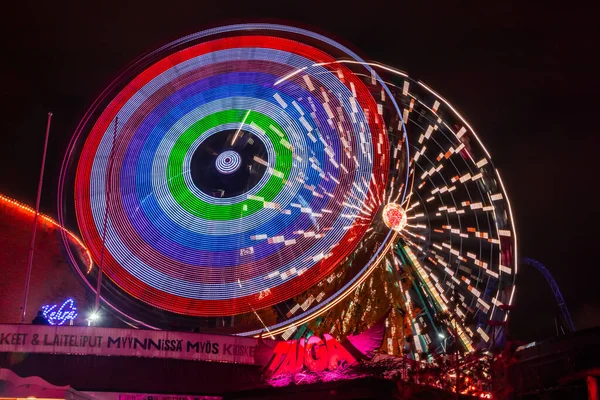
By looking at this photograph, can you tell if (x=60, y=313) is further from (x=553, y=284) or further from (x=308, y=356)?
(x=553, y=284)

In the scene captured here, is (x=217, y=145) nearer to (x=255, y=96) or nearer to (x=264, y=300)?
(x=255, y=96)

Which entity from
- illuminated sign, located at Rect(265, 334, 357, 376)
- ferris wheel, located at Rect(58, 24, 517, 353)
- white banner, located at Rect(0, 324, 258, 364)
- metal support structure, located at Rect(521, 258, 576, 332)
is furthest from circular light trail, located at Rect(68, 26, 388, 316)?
metal support structure, located at Rect(521, 258, 576, 332)

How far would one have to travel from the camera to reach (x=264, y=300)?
23734 millimetres

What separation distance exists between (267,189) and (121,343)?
347 inches

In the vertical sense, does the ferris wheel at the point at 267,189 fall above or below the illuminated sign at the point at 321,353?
above

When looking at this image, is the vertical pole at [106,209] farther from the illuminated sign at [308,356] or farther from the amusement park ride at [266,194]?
the illuminated sign at [308,356]

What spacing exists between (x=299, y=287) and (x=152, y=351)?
6901mm

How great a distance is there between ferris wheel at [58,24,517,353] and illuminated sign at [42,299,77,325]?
5.05 feet

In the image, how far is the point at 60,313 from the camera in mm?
24703

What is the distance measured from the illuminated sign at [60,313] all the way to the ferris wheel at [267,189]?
1538 millimetres

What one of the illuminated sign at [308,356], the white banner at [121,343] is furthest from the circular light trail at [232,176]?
the illuminated sign at [308,356]

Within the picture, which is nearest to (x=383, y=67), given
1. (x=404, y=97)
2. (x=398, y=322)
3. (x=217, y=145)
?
(x=404, y=97)

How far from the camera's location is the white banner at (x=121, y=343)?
17.7 meters

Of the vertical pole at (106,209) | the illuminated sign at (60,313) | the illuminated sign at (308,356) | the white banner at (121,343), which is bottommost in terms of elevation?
the illuminated sign at (308,356)
